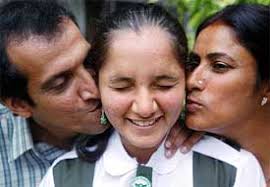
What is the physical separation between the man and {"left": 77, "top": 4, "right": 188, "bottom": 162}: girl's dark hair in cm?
12

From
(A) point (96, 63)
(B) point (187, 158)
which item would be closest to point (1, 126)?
(A) point (96, 63)

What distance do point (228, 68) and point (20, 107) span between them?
2.23 feet

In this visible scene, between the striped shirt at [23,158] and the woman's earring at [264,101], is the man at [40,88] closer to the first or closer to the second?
the striped shirt at [23,158]

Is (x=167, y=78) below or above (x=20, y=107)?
above

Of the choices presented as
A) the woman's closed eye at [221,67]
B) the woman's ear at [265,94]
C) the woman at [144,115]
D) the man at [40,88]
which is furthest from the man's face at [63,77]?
the woman's ear at [265,94]

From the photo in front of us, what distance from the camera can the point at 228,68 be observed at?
4.96ft

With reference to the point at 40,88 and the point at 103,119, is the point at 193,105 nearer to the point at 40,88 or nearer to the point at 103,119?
the point at 103,119

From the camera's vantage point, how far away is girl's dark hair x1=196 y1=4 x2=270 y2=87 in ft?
4.97

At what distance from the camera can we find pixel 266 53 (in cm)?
155

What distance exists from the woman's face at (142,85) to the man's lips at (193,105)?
9cm

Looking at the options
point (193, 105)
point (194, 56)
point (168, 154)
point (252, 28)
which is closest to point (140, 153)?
point (168, 154)

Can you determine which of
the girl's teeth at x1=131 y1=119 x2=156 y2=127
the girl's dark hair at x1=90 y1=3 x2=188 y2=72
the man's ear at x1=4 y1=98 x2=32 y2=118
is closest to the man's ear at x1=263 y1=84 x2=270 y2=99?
the girl's dark hair at x1=90 y1=3 x2=188 y2=72

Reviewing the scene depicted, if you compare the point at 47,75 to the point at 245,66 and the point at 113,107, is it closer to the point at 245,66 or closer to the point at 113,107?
the point at 113,107

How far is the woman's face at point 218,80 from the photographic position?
59.3 inches
